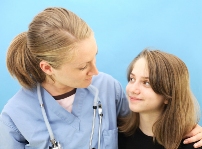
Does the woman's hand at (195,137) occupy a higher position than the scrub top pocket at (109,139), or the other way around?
the woman's hand at (195,137)

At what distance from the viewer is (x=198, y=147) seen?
925mm

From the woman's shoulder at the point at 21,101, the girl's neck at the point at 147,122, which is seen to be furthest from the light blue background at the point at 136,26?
the woman's shoulder at the point at 21,101

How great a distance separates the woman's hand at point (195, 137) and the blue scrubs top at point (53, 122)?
0.78 feet

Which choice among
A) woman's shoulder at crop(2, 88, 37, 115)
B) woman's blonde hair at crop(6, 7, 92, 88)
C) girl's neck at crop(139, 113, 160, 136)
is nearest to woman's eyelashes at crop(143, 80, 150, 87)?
girl's neck at crop(139, 113, 160, 136)

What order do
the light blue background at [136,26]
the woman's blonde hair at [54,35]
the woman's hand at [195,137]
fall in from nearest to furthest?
the woman's blonde hair at [54,35] < the woman's hand at [195,137] < the light blue background at [136,26]

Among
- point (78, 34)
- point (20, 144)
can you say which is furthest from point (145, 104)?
point (20, 144)

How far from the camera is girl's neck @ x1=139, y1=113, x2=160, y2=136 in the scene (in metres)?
1.01

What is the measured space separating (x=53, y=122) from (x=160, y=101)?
1.17 ft

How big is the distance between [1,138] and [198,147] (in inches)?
24.3

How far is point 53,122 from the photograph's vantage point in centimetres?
97

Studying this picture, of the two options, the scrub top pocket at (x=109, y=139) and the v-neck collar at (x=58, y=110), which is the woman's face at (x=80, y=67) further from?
the scrub top pocket at (x=109, y=139)

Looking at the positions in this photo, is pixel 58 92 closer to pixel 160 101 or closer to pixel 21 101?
pixel 21 101

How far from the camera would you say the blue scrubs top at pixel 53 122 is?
37.0 inches

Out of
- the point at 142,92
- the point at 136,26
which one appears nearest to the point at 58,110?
the point at 142,92
